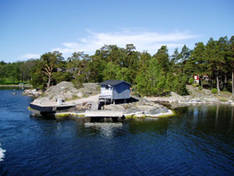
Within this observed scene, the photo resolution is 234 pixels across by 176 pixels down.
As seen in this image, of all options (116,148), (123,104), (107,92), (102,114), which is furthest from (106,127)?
(107,92)

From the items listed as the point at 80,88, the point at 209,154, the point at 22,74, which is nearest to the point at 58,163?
the point at 209,154

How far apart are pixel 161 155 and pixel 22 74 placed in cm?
15280

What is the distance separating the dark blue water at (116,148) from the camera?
68.6 ft

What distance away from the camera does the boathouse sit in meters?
47.1

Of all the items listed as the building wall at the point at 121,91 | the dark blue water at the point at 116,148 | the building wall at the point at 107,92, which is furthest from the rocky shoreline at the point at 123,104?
the dark blue water at the point at 116,148

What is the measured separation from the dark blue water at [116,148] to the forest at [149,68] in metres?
30.5

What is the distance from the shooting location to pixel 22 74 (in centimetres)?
15462

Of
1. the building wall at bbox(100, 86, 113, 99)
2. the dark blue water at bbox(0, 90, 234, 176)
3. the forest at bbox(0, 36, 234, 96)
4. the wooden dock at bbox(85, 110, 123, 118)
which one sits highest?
the forest at bbox(0, 36, 234, 96)

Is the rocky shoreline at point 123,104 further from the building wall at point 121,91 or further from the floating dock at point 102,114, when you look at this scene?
the floating dock at point 102,114

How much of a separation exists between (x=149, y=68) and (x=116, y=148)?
167 ft

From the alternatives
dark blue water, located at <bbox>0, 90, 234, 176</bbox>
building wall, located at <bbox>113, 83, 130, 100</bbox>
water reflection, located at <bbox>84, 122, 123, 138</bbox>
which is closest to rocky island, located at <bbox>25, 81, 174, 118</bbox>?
building wall, located at <bbox>113, 83, 130, 100</bbox>

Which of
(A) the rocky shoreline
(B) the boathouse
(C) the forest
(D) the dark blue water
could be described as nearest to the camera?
(D) the dark blue water

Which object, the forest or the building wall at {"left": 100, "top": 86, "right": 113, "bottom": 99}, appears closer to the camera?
the building wall at {"left": 100, "top": 86, "right": 113, "bottom": 99}

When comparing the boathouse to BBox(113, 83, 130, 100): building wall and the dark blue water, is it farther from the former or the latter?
the dark blue water
